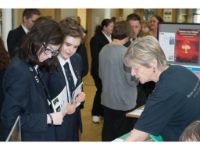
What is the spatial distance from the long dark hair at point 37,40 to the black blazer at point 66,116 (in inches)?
13.0

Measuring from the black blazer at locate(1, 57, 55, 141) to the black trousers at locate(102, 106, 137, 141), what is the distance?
5.37 ft

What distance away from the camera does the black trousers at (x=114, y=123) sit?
3.38m

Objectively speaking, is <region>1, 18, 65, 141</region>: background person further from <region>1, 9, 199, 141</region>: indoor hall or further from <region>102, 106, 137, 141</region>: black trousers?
<region>102, 106, 137, 141</region>: black trousers

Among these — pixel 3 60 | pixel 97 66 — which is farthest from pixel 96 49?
pixel 3 60

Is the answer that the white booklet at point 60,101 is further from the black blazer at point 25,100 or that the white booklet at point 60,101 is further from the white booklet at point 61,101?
the black blazer at point 25,100

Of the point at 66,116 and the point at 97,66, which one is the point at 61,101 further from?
the point at 97,66

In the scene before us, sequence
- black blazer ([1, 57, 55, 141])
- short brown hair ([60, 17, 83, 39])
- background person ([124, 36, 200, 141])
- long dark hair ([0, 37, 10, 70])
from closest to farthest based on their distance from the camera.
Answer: background person ([124, 36, 200, 141]) < black blazer ([1, 57, 55, 141]) < short brown hair ([60, 17, 83, 39]) < long dark hair ([0, 37, 10, 70])

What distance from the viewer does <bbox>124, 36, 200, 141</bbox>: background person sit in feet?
4.70

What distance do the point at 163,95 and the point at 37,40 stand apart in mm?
650

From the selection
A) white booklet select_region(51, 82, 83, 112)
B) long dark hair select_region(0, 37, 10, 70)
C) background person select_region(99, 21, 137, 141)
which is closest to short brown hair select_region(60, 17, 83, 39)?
white booklet select_region(51, 82, 83, 112)

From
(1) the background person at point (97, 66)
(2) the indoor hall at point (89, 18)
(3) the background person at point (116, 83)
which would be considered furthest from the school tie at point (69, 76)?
(1) the background person at point (97, 66)

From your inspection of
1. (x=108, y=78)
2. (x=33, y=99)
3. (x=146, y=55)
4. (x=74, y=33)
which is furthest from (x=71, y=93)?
(x=108, y=78)

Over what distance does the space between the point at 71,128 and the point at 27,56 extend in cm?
75
